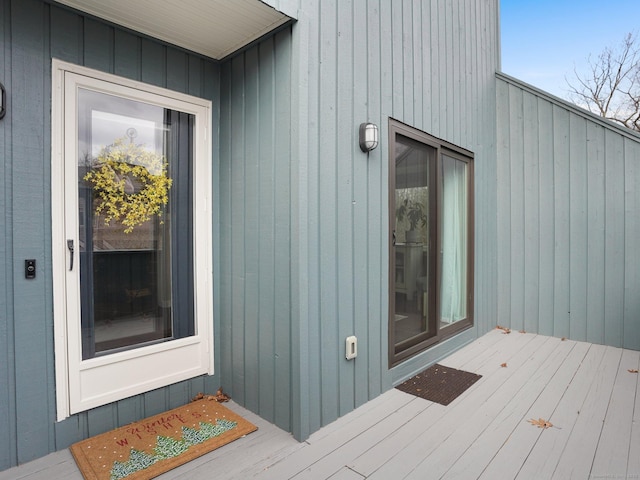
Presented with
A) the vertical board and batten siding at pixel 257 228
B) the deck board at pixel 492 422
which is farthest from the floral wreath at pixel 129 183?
the deck board at pixel 492 422

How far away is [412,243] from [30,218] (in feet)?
8.50

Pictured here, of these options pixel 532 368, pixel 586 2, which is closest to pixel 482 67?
pixel 532 368

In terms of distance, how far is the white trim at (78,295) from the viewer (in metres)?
1.88

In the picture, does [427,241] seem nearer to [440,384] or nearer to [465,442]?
[440,384]

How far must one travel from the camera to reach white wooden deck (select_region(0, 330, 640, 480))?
5.69ft

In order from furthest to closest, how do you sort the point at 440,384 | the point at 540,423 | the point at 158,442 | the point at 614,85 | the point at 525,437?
the point at 614,85 < the point at 440,384 < the point at 540,423 < the point at 525,437 < the point at 158,442

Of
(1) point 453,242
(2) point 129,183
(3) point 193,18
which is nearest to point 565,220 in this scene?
(1) point 453,242

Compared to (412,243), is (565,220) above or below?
above

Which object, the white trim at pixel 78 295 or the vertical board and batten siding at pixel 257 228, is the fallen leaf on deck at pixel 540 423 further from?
the white trim at pixel 78 295

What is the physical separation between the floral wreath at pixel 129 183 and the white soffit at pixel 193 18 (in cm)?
66

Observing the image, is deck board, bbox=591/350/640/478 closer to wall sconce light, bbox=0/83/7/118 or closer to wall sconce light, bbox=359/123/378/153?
wall sconce light, bbox=359/123/378/153

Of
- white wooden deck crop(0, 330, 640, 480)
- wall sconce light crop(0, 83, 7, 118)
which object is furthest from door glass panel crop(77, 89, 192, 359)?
white wooden deck crop(0, 330, 640, 480)

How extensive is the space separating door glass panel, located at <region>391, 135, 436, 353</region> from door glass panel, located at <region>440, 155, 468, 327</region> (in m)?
0.33

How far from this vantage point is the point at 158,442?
1.93 metres
